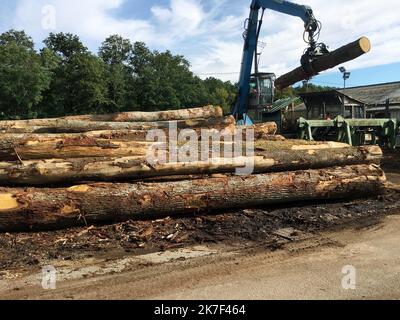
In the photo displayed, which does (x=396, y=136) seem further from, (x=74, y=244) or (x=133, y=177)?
(x=74, y=244)

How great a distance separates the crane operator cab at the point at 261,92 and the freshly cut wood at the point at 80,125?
6.80 m

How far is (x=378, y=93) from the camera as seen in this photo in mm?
37812

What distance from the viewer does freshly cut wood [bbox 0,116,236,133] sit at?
8328mm

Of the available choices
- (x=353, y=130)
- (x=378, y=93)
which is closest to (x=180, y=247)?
(x=353, y=130)

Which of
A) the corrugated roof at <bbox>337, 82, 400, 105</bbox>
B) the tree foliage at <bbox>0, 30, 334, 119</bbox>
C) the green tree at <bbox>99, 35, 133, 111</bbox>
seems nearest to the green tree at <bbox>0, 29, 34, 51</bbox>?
the tree foliage at <bbox>0, 30, 334, 119</bbox>

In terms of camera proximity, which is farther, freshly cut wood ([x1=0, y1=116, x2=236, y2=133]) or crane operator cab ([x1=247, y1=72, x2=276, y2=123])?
crane operator cab ([x1=247, y1=72, x2=276, y2=123])

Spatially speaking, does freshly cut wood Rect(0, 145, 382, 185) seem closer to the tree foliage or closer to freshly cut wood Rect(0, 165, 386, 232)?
freshly cut wood Rect(0, 165, 386, 232)

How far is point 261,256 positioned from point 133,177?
2483 mm

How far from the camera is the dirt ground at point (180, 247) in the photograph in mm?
4457

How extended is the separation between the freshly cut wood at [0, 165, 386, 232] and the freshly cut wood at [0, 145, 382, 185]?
0.26m

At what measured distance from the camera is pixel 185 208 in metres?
6.74

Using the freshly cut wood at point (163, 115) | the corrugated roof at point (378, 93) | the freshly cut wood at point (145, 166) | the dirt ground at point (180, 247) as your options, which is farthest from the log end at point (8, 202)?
the corrugated roof at point (378, 93)

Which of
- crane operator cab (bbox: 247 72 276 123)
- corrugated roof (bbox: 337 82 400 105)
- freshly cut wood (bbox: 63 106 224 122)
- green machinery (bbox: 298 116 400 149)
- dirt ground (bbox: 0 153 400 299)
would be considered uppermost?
corrugated roof (bbox: 337 82 400 105)
